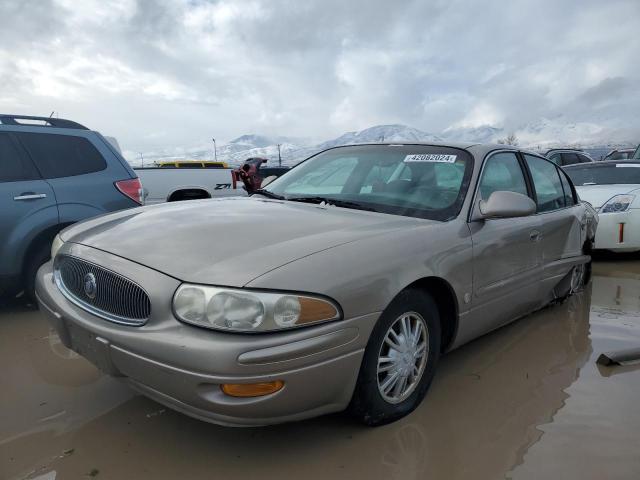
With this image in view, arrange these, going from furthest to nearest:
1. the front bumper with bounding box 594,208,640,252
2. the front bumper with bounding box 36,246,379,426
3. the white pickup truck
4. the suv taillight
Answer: the white pickup truck < the front bumper with bounding box 594,208,640,252 < the suv taillight < the front bumper with bounding box 36,246,379,426

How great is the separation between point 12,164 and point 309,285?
3444mm

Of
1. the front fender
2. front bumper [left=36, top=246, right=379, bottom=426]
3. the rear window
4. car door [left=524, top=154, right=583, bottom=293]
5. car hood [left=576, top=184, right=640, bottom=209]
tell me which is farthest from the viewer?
car hood [left=576, top=184, right=640, bottom=209]

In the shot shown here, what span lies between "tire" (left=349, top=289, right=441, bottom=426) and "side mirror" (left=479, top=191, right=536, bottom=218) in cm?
70

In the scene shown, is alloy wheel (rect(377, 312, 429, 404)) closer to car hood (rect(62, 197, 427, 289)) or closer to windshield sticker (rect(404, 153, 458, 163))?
car hood (rect(62, 197, 427, 289))

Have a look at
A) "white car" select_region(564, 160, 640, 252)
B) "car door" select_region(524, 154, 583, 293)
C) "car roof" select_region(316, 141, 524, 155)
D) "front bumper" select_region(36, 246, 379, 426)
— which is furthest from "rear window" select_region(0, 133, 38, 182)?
"white car" select_region(564, 160, 640, 252)

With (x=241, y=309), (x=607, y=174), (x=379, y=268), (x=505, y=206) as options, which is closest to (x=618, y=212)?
(x=607, y=174)

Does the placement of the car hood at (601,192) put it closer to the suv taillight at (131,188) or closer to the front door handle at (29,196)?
the suv taillight at (131,188)

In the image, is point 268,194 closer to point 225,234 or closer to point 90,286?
point 225,234

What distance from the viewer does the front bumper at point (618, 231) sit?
20.4 feet

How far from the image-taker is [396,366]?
245 centimetres

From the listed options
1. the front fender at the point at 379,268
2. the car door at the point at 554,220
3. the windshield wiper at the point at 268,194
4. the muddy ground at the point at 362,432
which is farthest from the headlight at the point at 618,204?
the windshield wiper at the point at 268,194

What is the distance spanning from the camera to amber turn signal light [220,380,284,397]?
1.89m

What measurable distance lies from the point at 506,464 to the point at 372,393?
669 mm

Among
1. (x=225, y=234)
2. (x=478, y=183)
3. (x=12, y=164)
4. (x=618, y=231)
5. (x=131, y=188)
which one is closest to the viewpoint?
(x=225, y=234)
